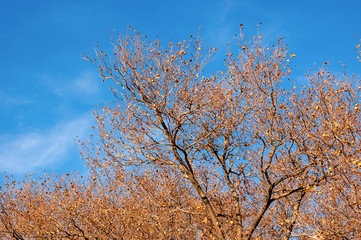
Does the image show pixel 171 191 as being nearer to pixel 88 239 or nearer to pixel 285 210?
pixel 88 239

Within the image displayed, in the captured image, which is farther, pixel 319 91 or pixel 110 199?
pixel 110 199

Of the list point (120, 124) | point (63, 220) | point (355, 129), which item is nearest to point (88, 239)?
point (63, 220)

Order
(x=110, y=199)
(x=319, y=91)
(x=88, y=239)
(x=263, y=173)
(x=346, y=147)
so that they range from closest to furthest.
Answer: (x=346, y=147) < (x=263, y=173) < (x=319, y=91) < (x=88, y=239) < (x=110, y=199)

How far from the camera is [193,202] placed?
1981cm

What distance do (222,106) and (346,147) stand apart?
5448 mm

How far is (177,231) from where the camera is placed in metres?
17.3

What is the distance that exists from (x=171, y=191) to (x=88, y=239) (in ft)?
18.0

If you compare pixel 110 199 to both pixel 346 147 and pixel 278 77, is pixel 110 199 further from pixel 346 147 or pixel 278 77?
Answer: pixel 346 147

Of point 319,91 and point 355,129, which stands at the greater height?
point 319,91

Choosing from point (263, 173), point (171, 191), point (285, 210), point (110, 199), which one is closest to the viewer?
point (263, 173)

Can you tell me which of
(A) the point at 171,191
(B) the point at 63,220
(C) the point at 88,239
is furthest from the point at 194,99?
(B) the point at 63,220

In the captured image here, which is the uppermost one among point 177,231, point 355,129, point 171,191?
point 171,191

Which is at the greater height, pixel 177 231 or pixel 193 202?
pixel 193 202

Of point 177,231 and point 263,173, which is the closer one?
point 263,173
